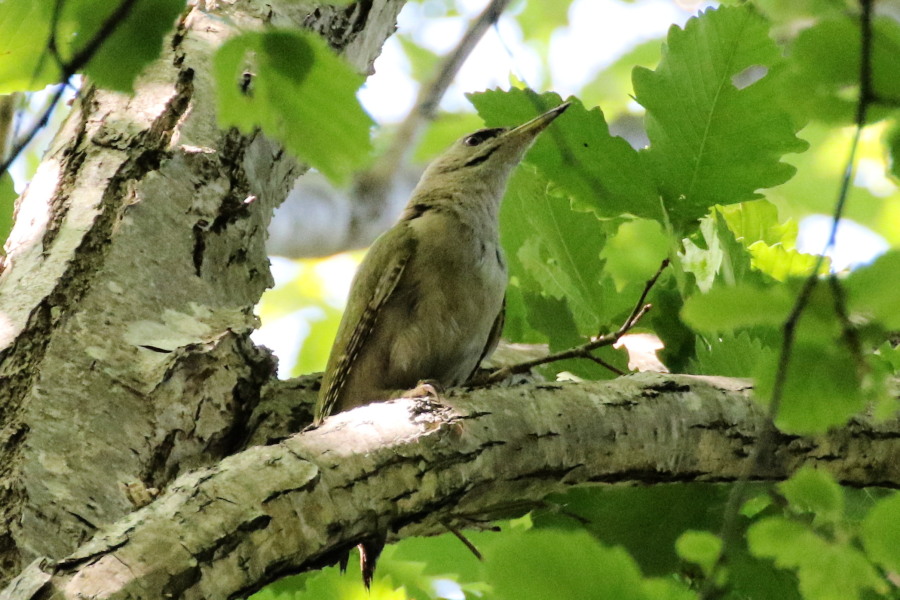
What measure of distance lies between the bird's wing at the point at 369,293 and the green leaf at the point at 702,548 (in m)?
2.33

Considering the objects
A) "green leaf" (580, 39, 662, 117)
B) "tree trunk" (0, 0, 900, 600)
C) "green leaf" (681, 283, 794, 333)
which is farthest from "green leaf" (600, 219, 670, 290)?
"green leaf" (580, 39, 662, 117)

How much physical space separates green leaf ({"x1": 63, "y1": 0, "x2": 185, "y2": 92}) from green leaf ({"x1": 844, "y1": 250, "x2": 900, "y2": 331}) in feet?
3.77

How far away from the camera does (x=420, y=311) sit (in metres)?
3.87

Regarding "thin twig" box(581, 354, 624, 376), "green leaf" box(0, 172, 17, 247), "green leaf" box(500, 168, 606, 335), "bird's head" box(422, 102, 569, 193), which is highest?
"bird's head" box(422, 102, 569, 193)

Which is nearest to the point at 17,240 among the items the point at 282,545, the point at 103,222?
the point at 103,222

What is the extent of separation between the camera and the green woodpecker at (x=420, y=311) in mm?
3818

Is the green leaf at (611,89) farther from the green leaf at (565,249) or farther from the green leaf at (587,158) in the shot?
the green leaf at (587,158)

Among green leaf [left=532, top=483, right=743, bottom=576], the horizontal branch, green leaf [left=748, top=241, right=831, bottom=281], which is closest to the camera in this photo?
the horizontal branch

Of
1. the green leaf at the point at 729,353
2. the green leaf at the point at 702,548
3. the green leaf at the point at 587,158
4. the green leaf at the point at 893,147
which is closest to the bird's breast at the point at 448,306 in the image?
the green leaf at the point at 587,158

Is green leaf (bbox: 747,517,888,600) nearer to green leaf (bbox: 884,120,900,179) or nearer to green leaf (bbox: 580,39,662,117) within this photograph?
green leaf (bbox: 884,120,900,179)

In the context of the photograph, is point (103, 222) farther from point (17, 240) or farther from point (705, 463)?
point (705, 463)

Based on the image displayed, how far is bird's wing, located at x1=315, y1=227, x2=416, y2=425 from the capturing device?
3.81m

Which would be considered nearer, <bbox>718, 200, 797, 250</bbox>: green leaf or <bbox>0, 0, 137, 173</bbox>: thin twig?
<bbox>0, 0, 137, 173</bbox>: thin twig

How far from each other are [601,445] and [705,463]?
1.16 ft
